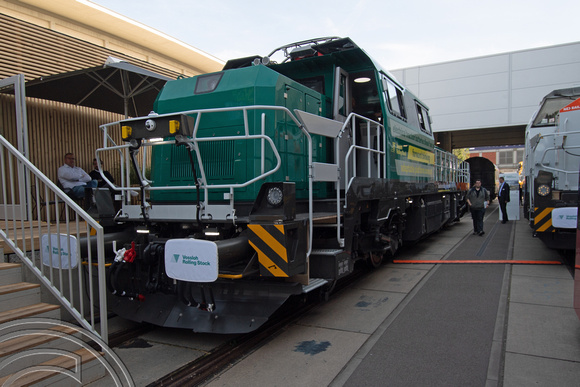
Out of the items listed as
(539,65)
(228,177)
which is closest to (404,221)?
(228,177)

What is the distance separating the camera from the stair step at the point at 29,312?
3.04m

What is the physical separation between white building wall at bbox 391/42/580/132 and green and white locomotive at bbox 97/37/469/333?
14.3 metres

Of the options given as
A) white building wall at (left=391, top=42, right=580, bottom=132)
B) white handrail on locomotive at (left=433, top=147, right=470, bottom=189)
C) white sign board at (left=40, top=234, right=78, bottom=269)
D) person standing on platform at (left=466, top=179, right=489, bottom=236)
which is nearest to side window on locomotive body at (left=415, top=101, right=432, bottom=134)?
white handrail on locomotive at (left=433, top=147, right=470, bottom=189)

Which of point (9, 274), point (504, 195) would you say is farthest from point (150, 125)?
point (504, 195)

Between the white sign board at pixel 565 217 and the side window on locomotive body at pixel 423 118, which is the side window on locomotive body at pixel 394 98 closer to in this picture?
the side window on locomotive body at pixel 423 118

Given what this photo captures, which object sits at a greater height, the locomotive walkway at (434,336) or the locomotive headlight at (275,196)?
the locomotive headlight at (275,196)

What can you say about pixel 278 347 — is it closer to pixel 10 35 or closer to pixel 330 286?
pixel 330 286

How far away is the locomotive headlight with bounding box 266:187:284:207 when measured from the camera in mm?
3709

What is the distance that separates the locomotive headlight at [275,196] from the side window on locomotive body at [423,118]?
5.70m

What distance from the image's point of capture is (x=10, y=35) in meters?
7.81

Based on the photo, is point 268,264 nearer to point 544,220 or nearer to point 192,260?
point 192,260

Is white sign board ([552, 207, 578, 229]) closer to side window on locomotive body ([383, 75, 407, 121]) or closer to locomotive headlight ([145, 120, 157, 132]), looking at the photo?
side window on locomotive body ([383, 75, 407, 121])

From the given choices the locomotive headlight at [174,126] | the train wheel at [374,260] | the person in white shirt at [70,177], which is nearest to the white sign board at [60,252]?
the locomotive headlight at [174,126]

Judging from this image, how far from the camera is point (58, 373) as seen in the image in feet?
9.41
